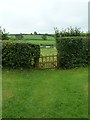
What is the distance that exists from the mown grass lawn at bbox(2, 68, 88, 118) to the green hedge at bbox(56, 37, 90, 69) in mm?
1761

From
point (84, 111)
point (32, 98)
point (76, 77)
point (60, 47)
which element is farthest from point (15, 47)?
point (84, 111)

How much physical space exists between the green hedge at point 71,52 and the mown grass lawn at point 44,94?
5.78 feet

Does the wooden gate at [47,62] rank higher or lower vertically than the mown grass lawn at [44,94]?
higher

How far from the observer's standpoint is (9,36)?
23.5 m

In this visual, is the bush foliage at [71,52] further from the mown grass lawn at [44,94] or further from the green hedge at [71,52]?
the mown grass lawn at [44,94]

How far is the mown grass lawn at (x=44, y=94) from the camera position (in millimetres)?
10445

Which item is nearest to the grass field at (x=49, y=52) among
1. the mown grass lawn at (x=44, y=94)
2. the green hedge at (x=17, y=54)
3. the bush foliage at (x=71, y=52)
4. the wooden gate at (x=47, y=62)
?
the bush foliage at (x=71, y=52)

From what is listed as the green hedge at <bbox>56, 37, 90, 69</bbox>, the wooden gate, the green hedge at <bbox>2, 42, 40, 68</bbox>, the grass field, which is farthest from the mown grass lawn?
the grass field

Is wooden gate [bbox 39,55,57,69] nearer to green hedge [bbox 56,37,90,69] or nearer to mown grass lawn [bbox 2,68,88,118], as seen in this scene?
green hedge [bbox 56,37,90,69]

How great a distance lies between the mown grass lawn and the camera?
411 inches

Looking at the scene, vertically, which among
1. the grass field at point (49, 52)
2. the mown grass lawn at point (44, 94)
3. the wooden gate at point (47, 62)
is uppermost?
the grass field at point (49, 52)

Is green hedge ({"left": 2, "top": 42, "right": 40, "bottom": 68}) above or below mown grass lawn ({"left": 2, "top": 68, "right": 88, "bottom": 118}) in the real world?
above

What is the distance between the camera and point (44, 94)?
13242 millimetres

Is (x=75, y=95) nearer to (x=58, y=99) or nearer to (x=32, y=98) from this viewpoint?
(x=58, y=99)
